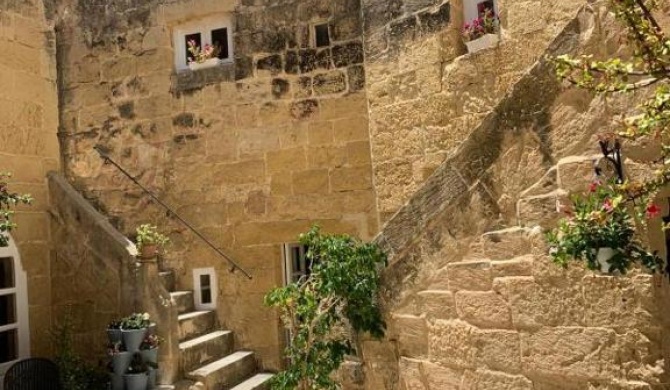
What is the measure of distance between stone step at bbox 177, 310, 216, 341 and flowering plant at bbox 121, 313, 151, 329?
44 centimetres

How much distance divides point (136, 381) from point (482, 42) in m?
4.21

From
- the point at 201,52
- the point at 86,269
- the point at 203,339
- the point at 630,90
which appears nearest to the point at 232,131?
the point at 201,52

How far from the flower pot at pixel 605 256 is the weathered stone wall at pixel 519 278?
40cm

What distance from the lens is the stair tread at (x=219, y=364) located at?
5.62m

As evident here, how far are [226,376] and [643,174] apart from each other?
441cm

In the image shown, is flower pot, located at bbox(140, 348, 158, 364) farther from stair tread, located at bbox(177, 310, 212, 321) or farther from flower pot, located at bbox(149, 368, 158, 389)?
stair tread, located at bbox(177, 310, 212, 321)

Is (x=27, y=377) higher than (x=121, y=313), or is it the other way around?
(x=121, y=313)

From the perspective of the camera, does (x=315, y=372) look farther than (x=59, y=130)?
No

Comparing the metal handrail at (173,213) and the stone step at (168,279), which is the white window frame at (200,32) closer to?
the metal handrail at (173,213)

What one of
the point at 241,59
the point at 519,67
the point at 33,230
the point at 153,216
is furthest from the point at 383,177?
the point at 33,230

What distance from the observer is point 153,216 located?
23.1ft

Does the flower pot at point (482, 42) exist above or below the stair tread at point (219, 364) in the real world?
above

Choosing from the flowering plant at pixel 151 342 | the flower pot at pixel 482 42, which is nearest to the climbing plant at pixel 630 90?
the flower pot at pixel 482 42

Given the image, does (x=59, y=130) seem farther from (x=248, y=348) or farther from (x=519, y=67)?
(x=519, y=67)
